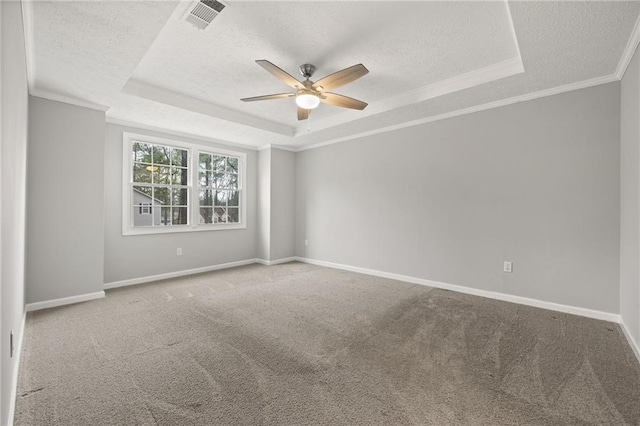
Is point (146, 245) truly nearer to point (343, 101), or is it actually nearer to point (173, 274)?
point (173, 274)

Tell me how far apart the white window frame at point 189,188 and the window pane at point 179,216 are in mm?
84

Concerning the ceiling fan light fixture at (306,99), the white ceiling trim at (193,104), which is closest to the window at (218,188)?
the white ceiling trim at (193,104)

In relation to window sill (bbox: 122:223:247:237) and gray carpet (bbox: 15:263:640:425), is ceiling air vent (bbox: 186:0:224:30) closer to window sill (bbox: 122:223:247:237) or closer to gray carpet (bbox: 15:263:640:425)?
gray carpet (bbox: 15:263:640:425)

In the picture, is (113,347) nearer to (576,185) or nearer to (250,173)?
(250,173)

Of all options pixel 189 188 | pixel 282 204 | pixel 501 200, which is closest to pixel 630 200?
pixel 501 200

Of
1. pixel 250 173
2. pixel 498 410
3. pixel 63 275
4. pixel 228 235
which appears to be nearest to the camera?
pixel 498 410

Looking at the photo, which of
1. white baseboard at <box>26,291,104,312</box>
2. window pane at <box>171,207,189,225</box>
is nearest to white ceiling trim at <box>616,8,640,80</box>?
window pane at <box>171,207,189,225</box>

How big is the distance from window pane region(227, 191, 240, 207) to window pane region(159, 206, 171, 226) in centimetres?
117

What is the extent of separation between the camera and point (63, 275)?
3.41 m

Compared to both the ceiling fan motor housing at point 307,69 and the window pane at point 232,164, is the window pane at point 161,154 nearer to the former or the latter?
the window pane at point 232,164

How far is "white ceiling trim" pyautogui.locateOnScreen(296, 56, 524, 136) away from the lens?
115 inches

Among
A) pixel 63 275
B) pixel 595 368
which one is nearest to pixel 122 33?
pixel 63 275

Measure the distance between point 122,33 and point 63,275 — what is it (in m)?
2.88

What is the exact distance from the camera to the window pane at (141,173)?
4.48 m
